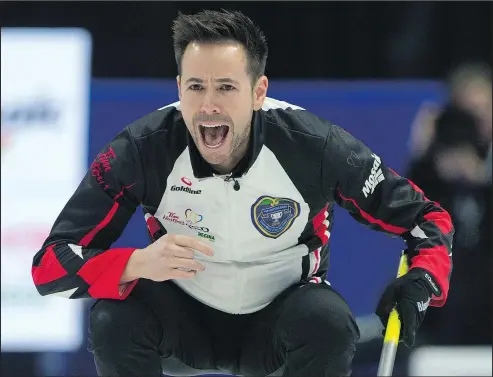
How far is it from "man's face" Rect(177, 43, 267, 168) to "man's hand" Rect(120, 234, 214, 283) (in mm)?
357

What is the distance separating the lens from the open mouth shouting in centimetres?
291

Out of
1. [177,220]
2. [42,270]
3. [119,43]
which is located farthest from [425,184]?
[42,270]

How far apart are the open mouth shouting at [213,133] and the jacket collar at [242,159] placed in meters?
0.08

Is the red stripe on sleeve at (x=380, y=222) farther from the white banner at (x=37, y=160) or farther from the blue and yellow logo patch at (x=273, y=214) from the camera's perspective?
the white banner at (x=37, y=160)

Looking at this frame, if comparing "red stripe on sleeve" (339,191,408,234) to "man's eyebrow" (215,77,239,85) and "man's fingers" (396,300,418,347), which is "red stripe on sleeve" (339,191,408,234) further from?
"man's eyebrow" (215,77,239,85)

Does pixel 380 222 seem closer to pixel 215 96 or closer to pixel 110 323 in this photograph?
pixel 215 96

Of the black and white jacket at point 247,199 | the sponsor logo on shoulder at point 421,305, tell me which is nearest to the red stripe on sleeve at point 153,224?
the black and white jacket at point 247,199

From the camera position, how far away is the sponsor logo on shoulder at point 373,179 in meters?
3.02

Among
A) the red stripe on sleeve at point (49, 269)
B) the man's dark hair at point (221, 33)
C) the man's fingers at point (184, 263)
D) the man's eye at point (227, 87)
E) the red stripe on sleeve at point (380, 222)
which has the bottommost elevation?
the red stripe on sleeve at point (49, 269)

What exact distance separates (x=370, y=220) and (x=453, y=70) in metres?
2.49

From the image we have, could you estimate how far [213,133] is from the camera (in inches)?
117

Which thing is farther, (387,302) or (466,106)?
(466,106)

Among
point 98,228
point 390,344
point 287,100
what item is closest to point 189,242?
point 98,228

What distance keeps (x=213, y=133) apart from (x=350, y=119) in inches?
88.6
